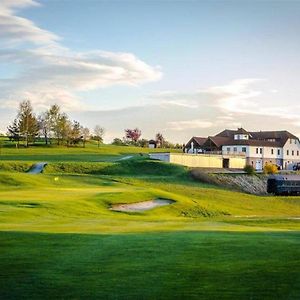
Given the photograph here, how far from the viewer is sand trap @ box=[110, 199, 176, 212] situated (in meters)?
44.9

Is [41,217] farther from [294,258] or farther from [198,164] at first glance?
[198,164]

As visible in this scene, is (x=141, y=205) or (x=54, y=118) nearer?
(x=141, y=205)

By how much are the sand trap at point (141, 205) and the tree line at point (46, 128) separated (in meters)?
77.7

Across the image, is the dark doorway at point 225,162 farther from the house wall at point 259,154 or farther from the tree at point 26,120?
the tree at point 26,120

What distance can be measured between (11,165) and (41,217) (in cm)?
4937

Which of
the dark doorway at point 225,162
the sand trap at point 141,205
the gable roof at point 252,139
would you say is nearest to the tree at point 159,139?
the gable roof at point 252,139

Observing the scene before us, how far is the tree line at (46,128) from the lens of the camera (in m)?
126

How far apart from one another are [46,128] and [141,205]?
289ft

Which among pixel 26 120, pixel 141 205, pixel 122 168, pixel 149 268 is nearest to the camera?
pixel 149 268

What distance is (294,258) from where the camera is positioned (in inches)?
616

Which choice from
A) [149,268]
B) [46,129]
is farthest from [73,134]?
[149,268]

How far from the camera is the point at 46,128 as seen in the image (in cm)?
13288

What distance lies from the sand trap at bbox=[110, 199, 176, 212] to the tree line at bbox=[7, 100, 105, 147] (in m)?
77.7

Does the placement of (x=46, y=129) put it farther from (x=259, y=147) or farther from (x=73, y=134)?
(x=259, y=147)
